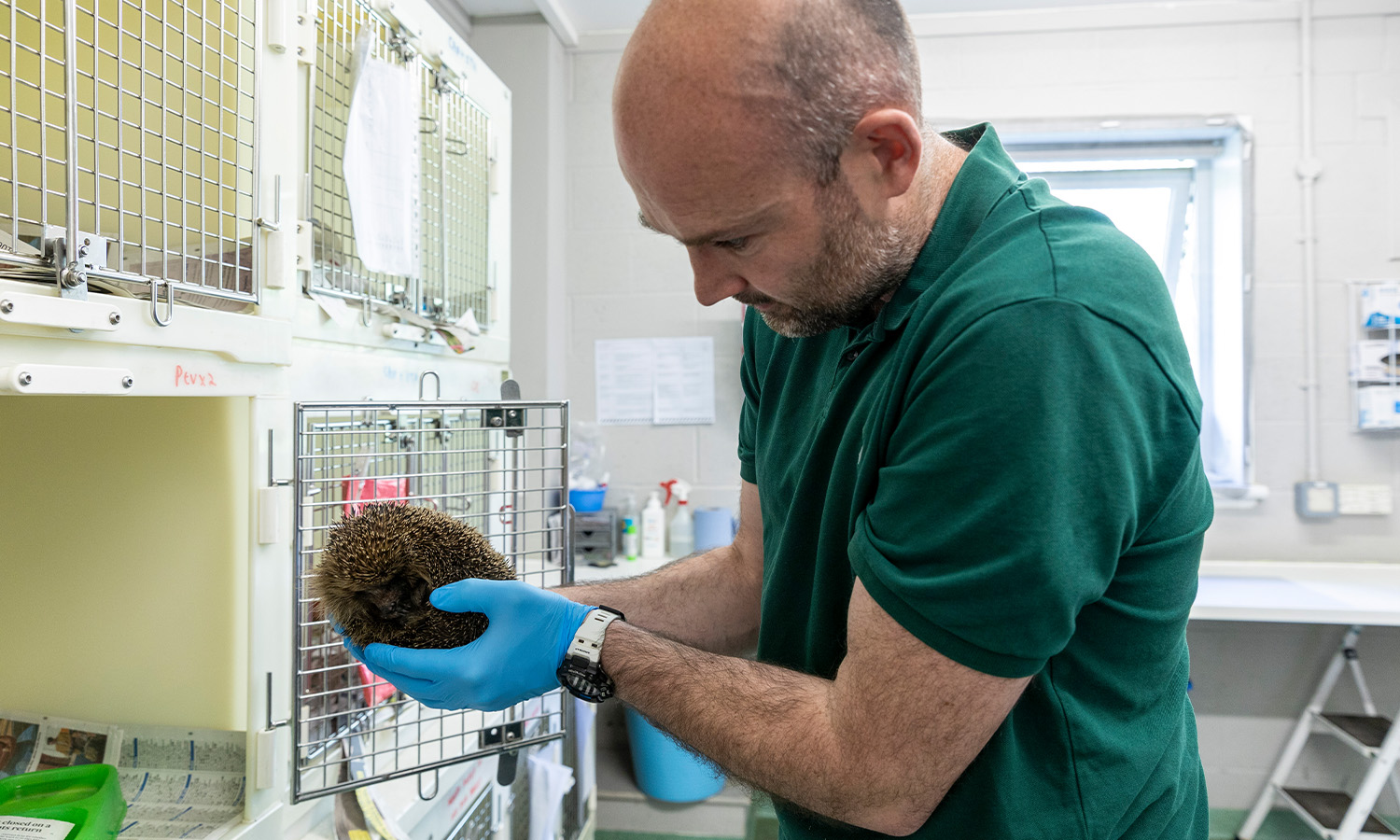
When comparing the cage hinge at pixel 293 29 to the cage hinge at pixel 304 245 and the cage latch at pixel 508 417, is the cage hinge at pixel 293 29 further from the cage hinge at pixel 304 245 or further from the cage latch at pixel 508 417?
the cage latch at pixel 508 417

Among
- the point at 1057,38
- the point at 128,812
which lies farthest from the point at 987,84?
→ the point at 128,812

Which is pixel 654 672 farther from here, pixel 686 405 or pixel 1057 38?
pixel 1057 38

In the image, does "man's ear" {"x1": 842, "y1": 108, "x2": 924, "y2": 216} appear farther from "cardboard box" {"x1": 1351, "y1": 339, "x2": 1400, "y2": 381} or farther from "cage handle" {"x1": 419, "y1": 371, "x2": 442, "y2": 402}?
"cardboard box" {"x1": 1351, "y1": 339, "x2": 1400, "y2": 381}

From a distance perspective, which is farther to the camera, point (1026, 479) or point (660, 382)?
point (660, 382)

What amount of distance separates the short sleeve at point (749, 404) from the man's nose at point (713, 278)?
31cm

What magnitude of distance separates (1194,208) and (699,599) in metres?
2.60

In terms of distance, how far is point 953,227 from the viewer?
0.77m

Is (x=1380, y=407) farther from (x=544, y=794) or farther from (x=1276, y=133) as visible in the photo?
(x=544, y=794)

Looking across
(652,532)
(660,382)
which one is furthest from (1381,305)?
(652,532)

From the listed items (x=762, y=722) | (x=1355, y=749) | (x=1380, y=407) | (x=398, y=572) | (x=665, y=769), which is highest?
(x=1380, y=407)

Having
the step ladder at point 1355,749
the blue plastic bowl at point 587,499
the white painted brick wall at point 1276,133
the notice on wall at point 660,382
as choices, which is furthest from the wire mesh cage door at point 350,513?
the step ladder at point 1355,749

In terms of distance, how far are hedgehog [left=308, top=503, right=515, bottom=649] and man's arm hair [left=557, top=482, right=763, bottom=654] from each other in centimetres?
24

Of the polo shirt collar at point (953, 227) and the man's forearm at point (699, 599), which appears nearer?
the polo shirt collar at point (953, 227)

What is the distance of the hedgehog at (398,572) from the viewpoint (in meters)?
0.82
